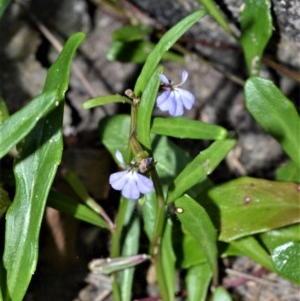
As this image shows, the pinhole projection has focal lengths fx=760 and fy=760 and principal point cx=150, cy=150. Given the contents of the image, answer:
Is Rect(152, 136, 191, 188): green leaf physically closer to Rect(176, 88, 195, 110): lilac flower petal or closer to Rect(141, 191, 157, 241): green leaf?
Rect(141, 191, 157, 241): green leaf

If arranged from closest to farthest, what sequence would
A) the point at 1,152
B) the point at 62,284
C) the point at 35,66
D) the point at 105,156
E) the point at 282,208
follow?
the point at 1,152 → the point at 282,208 → the point at 62,284 → the point at 105,156 → the point at 35,66

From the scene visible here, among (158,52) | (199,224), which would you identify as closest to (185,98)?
(158,52)

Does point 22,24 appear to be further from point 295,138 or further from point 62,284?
point 295,138

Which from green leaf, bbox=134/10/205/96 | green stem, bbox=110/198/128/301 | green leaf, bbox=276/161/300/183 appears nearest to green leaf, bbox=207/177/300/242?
green leaf, bbox=276/161/300/183

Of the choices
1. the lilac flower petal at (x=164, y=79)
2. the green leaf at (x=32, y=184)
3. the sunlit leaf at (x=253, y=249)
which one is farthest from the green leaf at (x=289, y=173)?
the green leaf at (x=32, y=184)

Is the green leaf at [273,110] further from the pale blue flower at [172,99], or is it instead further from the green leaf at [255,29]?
the pale blue flower at [172,99]

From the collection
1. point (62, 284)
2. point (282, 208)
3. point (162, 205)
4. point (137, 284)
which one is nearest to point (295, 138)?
point (282, 208)

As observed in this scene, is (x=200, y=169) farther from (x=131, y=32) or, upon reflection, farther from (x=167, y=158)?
(x=131, y=32)
